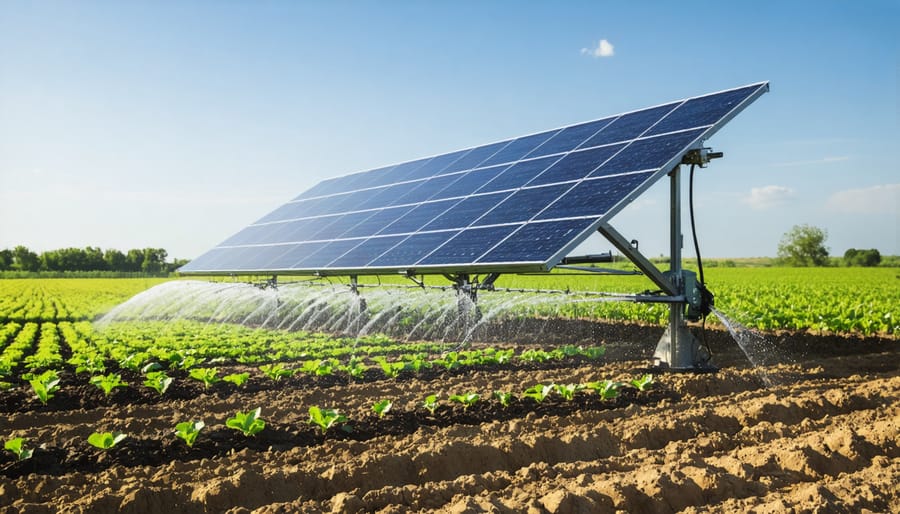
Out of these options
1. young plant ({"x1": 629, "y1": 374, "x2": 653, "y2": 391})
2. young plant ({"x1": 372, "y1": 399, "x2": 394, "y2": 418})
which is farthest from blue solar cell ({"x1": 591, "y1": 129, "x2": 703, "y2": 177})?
young plant ({"x1": 372, "y1": 399, "x2": 394, "y2": 418})

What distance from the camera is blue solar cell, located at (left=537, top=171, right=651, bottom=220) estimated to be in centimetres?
835

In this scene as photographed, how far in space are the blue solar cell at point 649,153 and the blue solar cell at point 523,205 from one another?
1.96 feet

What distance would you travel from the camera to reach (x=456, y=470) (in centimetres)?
513

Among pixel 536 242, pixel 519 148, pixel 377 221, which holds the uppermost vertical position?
pixel 519 148

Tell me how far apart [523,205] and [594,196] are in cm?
133

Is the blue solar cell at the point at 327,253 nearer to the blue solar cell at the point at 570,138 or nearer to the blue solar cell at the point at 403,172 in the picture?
the blue solar cell at the point at 403,172

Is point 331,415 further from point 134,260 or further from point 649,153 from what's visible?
point 134,260

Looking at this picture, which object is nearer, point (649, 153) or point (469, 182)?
point (649, 153)

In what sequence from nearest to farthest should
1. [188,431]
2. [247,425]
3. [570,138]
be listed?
[188,431], [247,425], [570,138]

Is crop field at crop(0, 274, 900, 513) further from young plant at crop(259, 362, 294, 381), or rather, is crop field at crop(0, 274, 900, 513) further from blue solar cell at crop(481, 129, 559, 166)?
blue solar cell at crop(481, 129, 559, 166)

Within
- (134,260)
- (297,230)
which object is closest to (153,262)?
(134,260)

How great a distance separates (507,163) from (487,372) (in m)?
4.44

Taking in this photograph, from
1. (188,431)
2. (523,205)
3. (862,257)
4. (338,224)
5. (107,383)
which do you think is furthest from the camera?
(862,257)

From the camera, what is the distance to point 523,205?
988 cm
